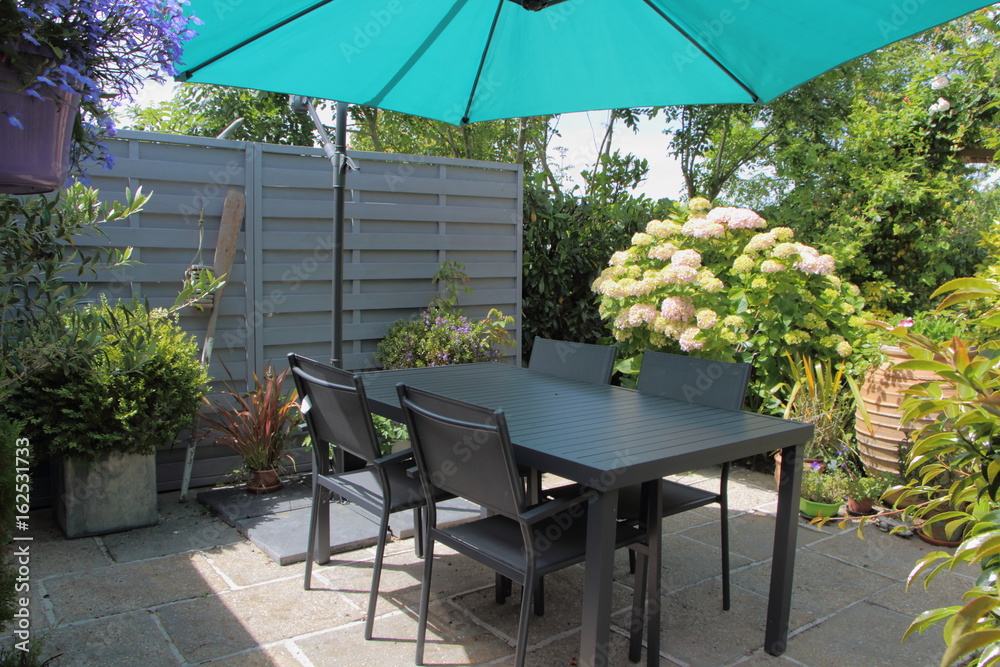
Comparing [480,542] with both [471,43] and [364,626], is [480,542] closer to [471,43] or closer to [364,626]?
[364,626]

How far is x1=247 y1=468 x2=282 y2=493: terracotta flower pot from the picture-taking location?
4.04m

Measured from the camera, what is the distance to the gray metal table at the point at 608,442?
197 centimetres

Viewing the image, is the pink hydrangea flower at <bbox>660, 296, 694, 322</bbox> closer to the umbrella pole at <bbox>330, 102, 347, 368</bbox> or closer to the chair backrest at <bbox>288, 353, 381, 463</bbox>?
the umbrella pole at <bbox>330, 102, 347, 368</bbox>

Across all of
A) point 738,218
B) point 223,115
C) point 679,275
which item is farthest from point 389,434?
point 223,115

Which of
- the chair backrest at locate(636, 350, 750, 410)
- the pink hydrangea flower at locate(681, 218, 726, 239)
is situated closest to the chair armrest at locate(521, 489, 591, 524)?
the chair backrest at locate(636, 350, 750, 410)

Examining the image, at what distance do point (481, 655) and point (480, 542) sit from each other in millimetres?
468

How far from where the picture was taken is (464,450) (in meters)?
2.17

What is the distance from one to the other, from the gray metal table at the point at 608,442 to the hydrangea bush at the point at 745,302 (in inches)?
58.6

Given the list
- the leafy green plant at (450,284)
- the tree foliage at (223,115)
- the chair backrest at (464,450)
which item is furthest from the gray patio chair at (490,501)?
the tree foliage at (223,115)

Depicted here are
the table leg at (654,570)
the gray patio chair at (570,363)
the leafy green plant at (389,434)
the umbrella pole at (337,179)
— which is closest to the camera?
the table leg at (654,570)

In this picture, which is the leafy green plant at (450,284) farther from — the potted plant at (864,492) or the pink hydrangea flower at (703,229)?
the potted plant at (864,492)

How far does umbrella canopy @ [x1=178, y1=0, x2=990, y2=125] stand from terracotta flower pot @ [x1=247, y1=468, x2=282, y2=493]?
211 centimetres

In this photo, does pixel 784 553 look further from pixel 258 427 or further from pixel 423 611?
pixel 258 427

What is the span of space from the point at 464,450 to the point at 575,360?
1.46m
